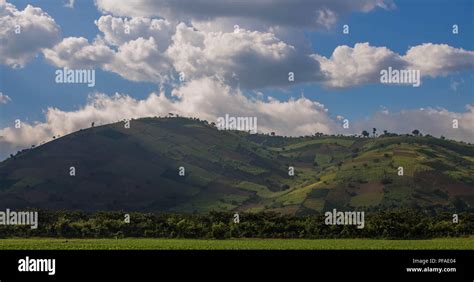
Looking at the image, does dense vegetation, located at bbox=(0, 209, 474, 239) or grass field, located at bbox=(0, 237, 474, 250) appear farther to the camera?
dense vegetation, located at bbox=(0, 209, 474, 239)

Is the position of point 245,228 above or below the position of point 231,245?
above

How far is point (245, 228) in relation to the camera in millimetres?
118125

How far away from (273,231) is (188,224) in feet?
64.3

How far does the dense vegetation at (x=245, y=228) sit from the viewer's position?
113438 mm

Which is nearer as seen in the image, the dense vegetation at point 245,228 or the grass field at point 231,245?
the grass field at point 231,245

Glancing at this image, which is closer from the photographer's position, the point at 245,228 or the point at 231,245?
the point at 231,245

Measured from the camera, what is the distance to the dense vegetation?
372ft
